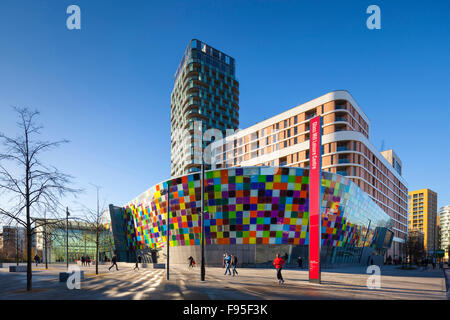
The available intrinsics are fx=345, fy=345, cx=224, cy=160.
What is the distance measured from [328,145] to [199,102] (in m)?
44.5

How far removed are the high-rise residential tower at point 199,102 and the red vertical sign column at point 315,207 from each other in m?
69.7

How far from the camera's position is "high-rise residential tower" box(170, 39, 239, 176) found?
96062 millimetres

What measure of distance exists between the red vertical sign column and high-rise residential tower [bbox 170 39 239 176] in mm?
69713

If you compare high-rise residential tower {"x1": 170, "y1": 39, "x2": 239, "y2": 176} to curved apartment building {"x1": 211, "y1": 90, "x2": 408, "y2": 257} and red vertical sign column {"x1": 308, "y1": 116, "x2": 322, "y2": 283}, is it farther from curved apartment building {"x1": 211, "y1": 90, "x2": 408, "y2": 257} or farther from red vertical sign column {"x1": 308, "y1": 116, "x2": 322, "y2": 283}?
red vertical sign column {"x1": 308, "y1": 116, "x2": 322, "y2": 283}

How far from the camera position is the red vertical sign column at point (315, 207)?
20391 millimetres

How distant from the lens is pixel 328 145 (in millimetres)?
65812

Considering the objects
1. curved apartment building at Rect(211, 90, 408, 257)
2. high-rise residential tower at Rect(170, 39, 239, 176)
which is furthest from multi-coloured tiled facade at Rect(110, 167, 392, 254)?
high-rise residential tower at Rect(170, 39, 239, 176)

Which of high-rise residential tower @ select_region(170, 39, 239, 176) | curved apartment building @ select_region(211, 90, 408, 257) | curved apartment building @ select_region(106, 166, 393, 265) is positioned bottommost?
curved apartment building @ select_region(106, 166, 393, 265)

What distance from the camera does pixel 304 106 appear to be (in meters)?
69.9

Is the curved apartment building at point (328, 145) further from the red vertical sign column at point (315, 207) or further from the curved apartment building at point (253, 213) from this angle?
the red vertical sign column at point (315, 207)

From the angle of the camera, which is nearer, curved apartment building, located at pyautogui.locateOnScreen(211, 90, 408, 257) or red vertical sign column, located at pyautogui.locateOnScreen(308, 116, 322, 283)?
red vertical sign column, located at pyautogui.locateOnScreen(308, 116, 322, 283)

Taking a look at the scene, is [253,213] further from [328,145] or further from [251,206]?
[328,145]
